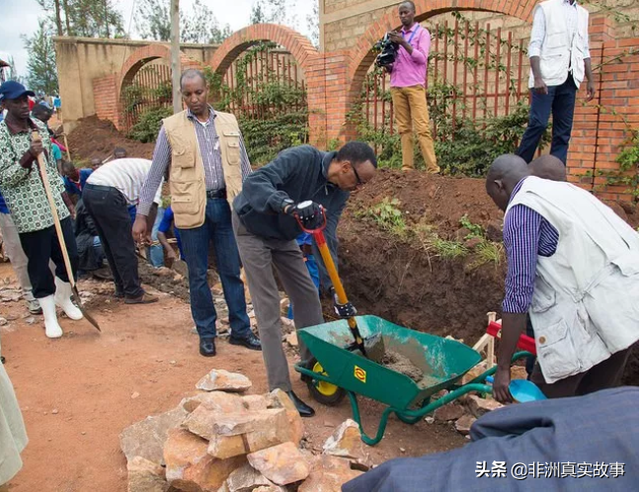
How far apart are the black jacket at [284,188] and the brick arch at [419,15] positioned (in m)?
4.44

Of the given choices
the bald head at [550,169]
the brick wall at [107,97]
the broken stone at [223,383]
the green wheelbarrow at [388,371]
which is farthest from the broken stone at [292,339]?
the brick wall at [107,97]

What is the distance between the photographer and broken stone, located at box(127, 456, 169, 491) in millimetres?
2811

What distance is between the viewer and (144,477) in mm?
2830

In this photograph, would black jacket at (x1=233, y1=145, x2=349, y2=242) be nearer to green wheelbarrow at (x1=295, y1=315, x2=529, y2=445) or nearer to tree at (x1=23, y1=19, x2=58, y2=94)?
green wheelbarrow at (x1=295, y1=315, x2=529, y2=445)

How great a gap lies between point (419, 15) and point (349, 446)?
655cm

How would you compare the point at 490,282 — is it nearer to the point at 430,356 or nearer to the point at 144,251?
the point at 430,356

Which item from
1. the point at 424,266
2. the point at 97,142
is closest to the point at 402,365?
the point at 424,266

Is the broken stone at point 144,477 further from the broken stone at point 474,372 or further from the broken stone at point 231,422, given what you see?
the broken stone at point 474,372

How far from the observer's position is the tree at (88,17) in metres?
19.8

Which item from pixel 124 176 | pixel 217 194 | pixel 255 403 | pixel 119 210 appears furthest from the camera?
pixel 124 176

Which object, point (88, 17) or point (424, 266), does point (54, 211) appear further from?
point (88, 17)

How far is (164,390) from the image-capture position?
3.94 metres

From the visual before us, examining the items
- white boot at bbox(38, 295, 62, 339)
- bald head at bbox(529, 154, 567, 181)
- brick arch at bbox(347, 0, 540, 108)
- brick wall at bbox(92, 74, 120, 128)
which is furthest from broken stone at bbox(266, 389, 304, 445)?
brick wall at bbox(92, 74, 120, 128)

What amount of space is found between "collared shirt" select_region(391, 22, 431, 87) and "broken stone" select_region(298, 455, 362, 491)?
538 cm
